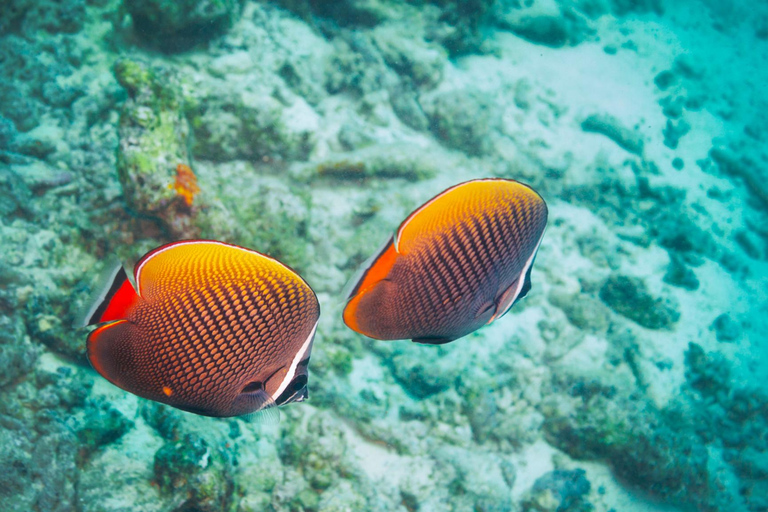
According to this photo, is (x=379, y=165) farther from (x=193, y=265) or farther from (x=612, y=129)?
(x=612, y=129)

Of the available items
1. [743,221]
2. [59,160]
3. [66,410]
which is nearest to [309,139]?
[59,160]

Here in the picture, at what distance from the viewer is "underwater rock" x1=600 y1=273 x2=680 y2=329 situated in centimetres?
777

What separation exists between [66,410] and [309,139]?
461cm

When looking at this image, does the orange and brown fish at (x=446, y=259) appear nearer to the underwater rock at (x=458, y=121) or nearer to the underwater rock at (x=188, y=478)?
the underwater rock at (x=188, y=478)

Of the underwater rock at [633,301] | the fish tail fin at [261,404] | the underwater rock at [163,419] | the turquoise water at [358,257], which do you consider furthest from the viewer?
the underwater rock at [633,301]

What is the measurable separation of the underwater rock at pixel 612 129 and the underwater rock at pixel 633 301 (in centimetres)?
560

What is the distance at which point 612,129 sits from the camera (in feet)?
37.9

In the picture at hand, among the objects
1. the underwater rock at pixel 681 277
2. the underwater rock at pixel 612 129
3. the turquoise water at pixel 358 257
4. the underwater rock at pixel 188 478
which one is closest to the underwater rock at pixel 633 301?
the turquoise water at pixel 358 257

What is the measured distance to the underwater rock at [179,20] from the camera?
651cm

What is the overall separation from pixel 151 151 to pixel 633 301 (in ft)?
27.3

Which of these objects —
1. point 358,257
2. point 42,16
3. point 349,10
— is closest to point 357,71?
point 349,10

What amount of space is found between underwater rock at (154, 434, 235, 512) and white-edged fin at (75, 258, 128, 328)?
6.78 ft

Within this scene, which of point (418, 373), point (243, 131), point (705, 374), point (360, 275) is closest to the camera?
point (360, 275)

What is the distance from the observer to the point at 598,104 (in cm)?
1258
